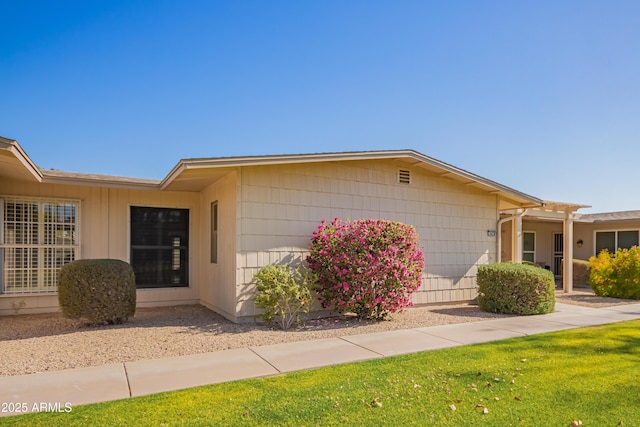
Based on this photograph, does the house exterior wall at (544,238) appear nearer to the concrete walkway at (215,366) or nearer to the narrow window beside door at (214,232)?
the concrete walkway at (215,366)

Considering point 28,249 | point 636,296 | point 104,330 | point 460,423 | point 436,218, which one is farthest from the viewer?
point 636,296

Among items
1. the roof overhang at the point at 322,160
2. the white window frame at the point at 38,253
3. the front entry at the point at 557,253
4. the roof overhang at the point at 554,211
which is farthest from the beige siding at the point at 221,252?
the front entry at the point at 557,253

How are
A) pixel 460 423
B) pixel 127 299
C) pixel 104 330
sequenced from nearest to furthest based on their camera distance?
1. pixel 460 423
2. pixel 104 330
3. pixel 127 299

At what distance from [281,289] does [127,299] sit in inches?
112

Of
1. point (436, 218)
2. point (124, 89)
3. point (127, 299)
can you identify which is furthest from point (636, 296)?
point (124, 89)

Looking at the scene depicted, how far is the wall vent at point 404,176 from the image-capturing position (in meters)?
9.32

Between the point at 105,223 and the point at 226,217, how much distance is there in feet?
10.4

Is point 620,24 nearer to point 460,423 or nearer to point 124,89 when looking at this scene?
point 460,423

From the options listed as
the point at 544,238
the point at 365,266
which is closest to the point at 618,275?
the point at 544,238

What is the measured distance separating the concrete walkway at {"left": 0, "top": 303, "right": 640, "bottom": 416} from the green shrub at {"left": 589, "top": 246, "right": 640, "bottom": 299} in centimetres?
649

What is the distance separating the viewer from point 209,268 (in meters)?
8.87

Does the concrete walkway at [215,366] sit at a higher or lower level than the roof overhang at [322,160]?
lower

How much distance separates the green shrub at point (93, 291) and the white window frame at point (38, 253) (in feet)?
6.78

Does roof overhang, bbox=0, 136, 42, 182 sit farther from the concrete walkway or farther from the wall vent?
the wall vent
